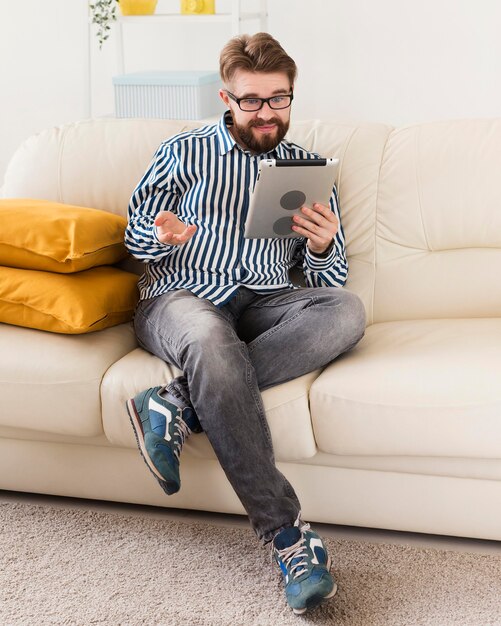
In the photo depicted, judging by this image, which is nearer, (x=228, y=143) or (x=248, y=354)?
(x=248, y=354)

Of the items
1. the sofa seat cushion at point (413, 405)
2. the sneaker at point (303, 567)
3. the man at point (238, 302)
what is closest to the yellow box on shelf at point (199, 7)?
the man at point (238, 302)

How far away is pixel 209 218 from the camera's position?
2.16 m

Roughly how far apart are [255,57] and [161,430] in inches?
35.3

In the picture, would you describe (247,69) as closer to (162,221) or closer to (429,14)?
(162,221)

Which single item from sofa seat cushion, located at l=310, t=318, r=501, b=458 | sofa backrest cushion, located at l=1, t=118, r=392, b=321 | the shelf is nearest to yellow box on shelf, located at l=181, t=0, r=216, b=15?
the shelf

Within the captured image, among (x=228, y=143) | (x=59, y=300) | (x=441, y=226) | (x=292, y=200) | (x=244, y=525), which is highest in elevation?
(x=228, y=143)

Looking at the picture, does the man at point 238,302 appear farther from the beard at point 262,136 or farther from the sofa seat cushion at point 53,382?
the sofa seat cushion at point 53,382

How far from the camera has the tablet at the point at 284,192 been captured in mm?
1915

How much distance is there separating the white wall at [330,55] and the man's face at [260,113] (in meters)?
1.49

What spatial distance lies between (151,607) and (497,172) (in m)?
1.34

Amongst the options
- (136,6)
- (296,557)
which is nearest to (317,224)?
(296,557)

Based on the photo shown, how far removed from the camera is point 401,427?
180cm

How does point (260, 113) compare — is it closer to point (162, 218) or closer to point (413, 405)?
point (162, 218)

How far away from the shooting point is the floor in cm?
192
